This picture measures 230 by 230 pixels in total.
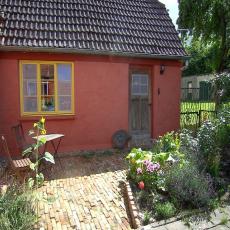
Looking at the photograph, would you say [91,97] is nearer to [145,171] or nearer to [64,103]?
[64,103]

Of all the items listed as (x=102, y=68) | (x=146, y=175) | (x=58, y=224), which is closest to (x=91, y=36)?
(x=102, y=68)

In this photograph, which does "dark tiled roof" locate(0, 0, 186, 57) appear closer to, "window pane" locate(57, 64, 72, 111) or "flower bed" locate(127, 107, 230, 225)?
"window pane" locate(57, 64, 72, 111)

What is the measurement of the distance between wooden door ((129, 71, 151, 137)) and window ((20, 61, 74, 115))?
215 cm

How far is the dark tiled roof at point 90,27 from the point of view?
28.1ft

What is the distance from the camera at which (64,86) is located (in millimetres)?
8914

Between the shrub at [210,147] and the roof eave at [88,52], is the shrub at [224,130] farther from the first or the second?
the roof eave at [88,52]

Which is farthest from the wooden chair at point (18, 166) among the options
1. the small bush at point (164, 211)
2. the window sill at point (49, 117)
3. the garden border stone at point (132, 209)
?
the small bush at point (164, 211)

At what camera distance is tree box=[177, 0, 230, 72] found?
43.8 feet

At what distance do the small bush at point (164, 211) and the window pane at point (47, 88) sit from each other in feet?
15.9

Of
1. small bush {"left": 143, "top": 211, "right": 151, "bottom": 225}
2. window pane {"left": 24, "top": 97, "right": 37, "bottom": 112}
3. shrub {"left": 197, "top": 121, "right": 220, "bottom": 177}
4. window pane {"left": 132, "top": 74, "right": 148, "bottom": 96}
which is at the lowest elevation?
small bush {"left": 143, "top": 211, "right": 151, "bottom": 225}

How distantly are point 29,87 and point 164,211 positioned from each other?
5.39m

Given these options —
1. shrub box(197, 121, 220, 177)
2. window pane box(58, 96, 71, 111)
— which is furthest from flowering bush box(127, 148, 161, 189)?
window pane box(58, 96, 71, 111)

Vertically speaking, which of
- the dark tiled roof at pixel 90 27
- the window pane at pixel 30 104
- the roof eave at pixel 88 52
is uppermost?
the dark tiled roof at pixel 90 27

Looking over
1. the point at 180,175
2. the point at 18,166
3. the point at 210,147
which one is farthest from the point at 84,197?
the point at 210,147
